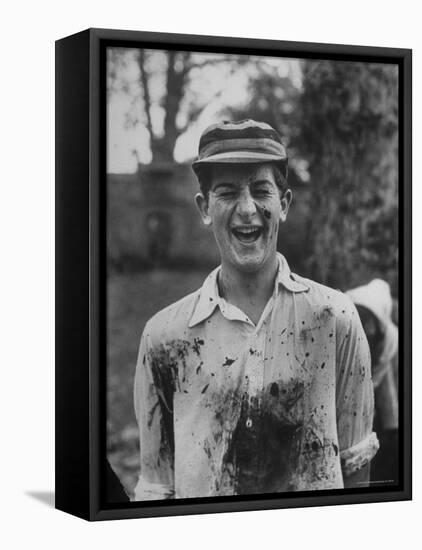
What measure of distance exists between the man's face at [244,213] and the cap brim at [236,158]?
32 mm

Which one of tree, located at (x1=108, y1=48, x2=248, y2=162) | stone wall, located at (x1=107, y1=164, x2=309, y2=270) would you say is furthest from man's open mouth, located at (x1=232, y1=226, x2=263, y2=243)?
tree, located at (x1=108, y1=48, x2=248, y2=162)

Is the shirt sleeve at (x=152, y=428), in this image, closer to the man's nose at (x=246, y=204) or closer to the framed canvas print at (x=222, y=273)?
the framed canvas print at (x=222, y=273)

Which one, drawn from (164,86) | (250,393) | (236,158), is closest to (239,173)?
(236,158)

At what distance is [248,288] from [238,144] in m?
0.91

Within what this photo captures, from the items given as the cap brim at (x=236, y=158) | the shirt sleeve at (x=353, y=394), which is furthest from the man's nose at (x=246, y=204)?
the shirt sleeve at (x=353, y=394)

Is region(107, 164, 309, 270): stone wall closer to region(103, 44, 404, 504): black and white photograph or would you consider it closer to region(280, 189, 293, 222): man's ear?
region(103, 44, 404, 504): black and white photograph

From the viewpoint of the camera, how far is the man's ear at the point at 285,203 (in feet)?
36.4

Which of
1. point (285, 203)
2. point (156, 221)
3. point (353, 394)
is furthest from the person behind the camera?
point (353, 394)

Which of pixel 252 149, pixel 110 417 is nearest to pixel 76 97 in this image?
pixel 252 149

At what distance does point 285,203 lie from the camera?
11117 millimetres

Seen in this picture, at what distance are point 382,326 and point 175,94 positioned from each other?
2.14 metres

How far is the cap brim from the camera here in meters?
10.9

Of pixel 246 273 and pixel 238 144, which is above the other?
pixel 238 144

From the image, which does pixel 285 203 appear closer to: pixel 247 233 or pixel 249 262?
pixel 247 233
